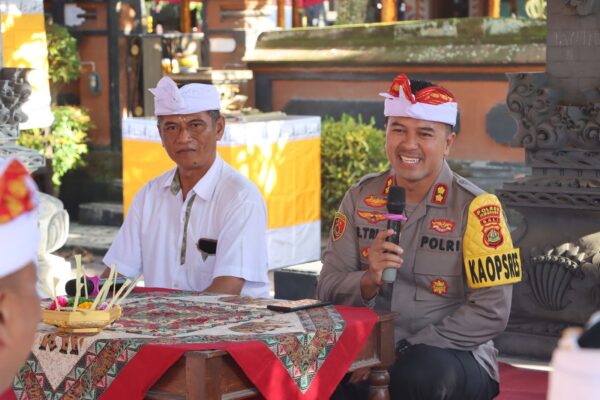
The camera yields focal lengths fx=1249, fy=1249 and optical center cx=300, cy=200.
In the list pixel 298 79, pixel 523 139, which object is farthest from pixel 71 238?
pixel 523 139

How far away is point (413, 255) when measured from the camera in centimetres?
392

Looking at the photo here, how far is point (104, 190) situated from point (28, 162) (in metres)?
4.93

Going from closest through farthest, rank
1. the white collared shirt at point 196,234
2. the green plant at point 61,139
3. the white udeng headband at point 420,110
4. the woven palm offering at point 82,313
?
the woven palm offering at point 82,313
the white udeng headband at point 420,110
the white collared shirt at point 196,234
the green plant at point 61,139

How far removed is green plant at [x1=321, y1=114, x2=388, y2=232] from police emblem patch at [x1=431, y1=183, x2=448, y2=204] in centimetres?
561

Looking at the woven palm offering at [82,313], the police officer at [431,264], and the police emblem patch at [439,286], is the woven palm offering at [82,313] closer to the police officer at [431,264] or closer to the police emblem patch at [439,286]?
the police officer at [431,264]

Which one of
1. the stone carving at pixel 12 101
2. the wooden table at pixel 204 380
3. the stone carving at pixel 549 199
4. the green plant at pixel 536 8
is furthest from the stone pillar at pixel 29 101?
the green plant at pixel 536 8

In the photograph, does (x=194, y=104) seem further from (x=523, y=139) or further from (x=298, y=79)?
(x=298, y=79)

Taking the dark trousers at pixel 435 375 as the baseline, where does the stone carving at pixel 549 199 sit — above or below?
above

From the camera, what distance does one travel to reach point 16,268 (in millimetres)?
1592

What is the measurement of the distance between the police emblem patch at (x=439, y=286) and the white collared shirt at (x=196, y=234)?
0.68 m

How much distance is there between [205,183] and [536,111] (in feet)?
6.09

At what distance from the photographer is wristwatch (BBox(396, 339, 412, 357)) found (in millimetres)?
3801

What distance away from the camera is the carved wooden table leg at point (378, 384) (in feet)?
11.8

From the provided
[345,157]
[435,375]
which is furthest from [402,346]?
[345,157]
